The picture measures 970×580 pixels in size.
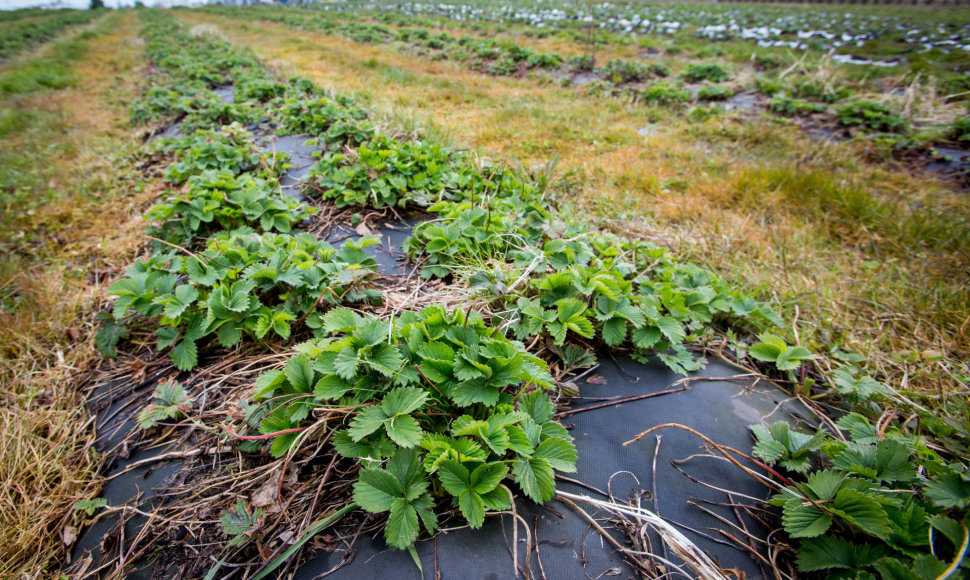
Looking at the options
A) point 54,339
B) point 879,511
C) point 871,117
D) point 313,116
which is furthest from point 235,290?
point 871,117

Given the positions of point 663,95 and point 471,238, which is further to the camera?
point 663,95

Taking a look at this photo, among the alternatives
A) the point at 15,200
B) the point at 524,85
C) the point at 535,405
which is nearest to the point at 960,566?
the point at 535,405

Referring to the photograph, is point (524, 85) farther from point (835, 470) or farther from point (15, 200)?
point (835, 470)

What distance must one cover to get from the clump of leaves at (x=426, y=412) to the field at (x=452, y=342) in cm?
1

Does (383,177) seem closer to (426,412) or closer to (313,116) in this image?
(313,116)

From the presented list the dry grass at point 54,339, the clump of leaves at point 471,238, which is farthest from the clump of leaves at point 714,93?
the dry grass at point 54,339

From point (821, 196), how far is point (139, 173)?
6.40 m

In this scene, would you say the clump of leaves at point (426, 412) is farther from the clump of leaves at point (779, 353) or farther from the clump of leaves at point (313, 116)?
the clump of leaves at point (313, 116)

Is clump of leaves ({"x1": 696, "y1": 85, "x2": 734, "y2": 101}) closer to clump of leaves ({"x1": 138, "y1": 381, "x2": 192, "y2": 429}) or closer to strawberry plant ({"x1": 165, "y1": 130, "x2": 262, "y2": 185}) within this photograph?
strawberry plant ({"x1": 165, "y1": 130, "x2": 262, "y2": 185})

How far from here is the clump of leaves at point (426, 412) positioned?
3.50 ft

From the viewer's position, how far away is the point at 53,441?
1504 millimetres

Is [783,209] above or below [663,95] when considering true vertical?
below

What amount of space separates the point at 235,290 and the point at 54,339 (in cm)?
119

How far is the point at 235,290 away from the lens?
1.68 m
